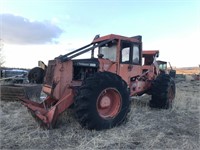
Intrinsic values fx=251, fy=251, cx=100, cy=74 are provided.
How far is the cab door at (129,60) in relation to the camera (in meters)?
7.15

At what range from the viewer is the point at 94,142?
4.72 metres

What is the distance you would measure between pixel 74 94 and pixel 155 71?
4722mm

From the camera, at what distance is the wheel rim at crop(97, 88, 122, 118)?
5708mm

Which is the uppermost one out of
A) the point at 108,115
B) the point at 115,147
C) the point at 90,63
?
the point at 90,63

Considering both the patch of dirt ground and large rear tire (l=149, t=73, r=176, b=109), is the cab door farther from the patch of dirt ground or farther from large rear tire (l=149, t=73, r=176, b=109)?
the patch of dirt ground

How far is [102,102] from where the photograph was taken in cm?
572

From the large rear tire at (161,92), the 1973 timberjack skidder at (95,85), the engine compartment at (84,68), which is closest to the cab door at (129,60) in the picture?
the 1973 timberjack skidder at (95,85)

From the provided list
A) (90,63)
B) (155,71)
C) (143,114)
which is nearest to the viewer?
(90,63)

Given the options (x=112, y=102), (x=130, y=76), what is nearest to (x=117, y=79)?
(x=112, y=102)

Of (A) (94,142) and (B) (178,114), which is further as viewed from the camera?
(B) (178,114)

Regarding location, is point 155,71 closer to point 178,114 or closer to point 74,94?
point 178,114

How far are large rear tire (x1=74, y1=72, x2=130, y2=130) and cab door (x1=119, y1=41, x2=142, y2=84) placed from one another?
4.12 ft

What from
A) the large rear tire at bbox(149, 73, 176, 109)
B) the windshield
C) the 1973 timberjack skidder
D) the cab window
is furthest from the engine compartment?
the large rear tire at bbox(149, 73, 176, 109)

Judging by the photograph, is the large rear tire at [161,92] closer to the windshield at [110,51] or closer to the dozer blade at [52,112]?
the windshield at [110,51]
